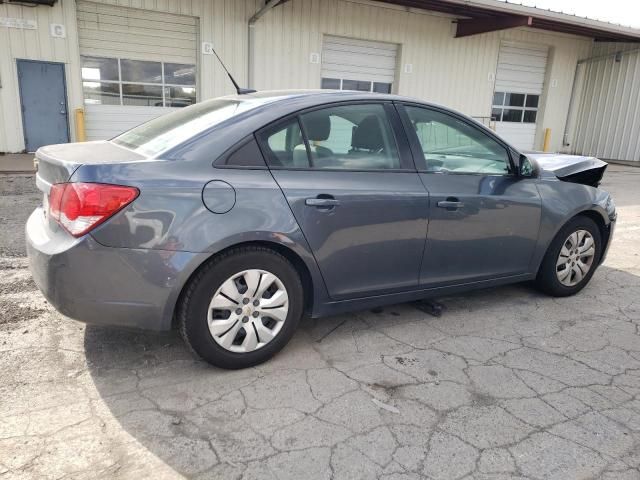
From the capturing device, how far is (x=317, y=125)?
3.07m

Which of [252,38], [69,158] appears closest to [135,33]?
[252,38]

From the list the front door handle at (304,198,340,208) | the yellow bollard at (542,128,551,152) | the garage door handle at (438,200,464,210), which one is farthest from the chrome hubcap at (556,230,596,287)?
the yellow bollard at (542,128,551,152)

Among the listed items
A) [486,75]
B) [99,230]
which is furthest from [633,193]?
[99,230]

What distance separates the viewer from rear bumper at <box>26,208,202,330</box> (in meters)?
2.48

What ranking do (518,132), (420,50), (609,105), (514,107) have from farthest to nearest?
(609,105), (518,132), (514,107), (420,50)

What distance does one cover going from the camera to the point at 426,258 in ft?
11.1

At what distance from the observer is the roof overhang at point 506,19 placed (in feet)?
45.2

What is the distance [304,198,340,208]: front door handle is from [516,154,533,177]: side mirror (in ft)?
5.22

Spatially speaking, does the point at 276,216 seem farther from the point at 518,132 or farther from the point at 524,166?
the point at 518,132

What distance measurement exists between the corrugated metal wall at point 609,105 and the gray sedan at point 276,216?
1748 centimetres

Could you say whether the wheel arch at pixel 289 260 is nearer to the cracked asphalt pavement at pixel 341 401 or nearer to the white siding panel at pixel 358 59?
the cracked asphalt pavement at pixel 341 401

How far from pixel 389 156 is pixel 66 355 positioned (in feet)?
7.51

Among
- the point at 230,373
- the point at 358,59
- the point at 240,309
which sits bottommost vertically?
the point at 230,373

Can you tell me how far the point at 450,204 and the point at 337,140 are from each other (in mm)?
879
